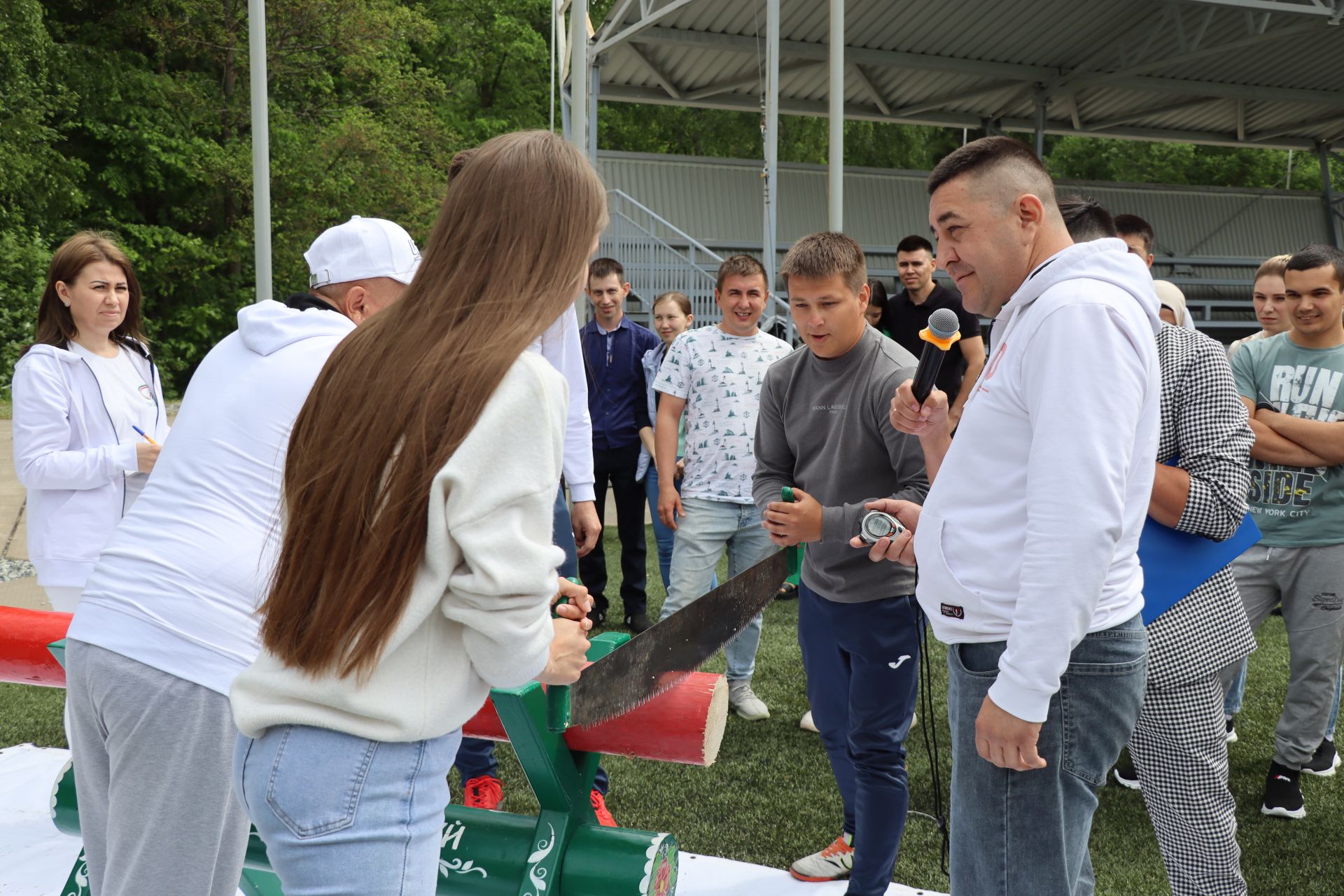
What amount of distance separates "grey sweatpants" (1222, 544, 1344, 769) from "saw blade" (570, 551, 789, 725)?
2005 mm

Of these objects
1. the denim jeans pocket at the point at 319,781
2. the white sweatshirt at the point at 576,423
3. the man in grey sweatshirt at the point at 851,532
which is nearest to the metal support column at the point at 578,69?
the white sweatshirt at the point at 576,423

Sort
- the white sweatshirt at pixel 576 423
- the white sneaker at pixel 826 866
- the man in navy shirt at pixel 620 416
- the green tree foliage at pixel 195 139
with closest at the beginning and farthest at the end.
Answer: the white sneaker at pixel 826 866
the white sweatshirt at pixel 576 423
the man in navy shirt at pixel 620 416
the green tree foliage at pixel 195 139

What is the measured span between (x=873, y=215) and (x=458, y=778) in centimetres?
1703

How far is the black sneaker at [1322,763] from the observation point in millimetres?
4379

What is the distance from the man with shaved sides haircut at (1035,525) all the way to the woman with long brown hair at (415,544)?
0.81 m

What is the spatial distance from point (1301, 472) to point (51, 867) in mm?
4674

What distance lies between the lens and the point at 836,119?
852cm

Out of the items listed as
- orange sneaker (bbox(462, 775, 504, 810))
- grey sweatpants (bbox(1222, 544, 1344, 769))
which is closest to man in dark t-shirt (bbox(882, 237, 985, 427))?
grey sweatpants (bbox(1222, 544, 1344, 769))

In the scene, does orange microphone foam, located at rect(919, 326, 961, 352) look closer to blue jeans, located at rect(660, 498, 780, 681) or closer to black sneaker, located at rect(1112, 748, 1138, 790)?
black sneaker, located at rect(1112, 748, 1138, 790)

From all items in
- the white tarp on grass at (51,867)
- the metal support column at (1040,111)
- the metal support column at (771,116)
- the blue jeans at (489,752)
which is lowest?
the white tarp on grass at (51,867)

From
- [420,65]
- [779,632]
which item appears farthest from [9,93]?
[779,632]

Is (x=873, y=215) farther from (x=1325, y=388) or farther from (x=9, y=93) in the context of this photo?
(x=1325, y=388)

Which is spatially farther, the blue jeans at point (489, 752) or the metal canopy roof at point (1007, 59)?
the metal canopy roof at point (1007, 59)

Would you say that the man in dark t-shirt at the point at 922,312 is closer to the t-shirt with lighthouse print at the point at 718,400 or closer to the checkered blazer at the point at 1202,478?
A: the t-shirt with lighthouse print at the point at 718,400
